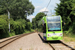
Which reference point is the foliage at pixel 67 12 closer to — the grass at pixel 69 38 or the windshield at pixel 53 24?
the grass at pixel 69 38

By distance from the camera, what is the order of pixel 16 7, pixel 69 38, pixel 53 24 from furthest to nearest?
pixel 16 7
pixel 69 38
pixel 53 24

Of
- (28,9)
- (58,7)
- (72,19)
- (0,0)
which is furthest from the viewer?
(28,9)

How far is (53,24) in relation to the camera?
14.1 metres

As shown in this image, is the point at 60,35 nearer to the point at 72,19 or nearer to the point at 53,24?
the point at 53,24

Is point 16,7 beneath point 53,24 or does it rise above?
above

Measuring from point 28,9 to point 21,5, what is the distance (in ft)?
21.7

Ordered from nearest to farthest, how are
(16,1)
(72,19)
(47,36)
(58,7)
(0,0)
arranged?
(47,36) → (72,19) → (58,7) → (0,0) → (16,1)

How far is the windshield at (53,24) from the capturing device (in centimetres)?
1399

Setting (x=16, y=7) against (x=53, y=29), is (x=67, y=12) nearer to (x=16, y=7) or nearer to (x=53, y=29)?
(x=53, y=29)

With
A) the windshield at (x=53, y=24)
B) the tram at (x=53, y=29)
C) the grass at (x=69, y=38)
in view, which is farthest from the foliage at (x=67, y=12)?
the tram at (x=53, y=29)

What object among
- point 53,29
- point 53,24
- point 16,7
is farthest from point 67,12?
point 16,7

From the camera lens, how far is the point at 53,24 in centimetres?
1411

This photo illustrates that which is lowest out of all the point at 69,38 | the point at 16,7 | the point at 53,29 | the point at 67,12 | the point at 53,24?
the point at 69,38

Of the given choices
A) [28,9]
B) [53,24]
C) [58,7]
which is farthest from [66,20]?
[28,9]
